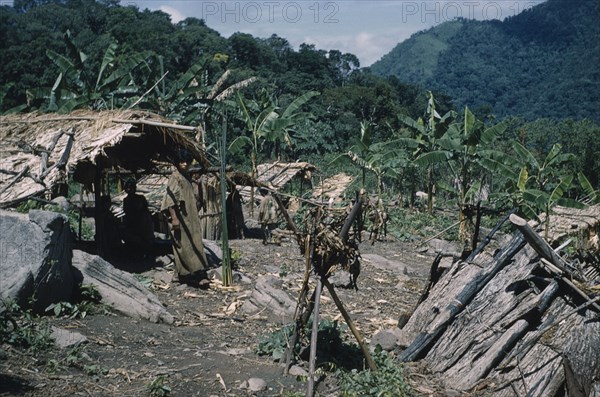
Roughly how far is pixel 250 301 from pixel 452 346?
2.96 metres

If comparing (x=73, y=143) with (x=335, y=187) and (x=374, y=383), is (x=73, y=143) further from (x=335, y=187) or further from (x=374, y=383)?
(x=335, y=187)

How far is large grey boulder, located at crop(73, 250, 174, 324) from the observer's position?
7219 mm

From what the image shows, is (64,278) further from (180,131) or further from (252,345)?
(180,131)

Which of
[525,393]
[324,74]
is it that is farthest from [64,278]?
[324,74]

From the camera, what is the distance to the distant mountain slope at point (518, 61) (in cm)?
7469

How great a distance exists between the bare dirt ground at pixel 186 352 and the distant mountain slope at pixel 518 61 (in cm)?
6276

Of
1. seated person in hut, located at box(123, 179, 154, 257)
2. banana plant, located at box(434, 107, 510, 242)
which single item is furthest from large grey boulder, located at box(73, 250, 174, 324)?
banana plant, located at box(434, 107, 510, 242)

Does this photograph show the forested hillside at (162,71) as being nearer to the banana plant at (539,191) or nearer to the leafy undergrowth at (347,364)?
the banana plant at (539,191)

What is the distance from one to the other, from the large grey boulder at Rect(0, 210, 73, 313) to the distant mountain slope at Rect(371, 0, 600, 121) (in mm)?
65509

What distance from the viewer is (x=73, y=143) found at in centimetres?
866

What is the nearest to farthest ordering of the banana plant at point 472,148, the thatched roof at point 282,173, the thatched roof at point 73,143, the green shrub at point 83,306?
1. the green shrub at point 83,306
2. the thatched roof at point 73,143
3. the banana plant at point 472,148
4. the thatched roof at point 282,173

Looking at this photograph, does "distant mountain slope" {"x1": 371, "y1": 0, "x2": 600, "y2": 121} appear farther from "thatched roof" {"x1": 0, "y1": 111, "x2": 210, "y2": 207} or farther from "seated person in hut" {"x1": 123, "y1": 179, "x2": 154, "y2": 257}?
"thatched roof" {"x1": 0, "y1": 111, "x2": 210, "y2": 207}

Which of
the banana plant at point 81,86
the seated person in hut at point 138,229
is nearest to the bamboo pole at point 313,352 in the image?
the seated person in hut at point 138,229

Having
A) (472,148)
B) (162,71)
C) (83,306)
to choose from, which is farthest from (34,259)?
(472,148)
